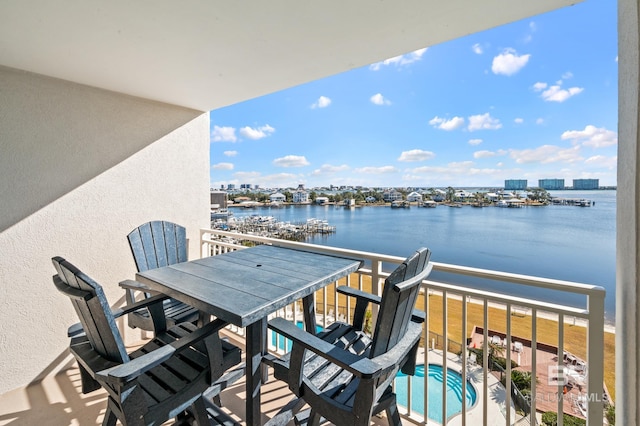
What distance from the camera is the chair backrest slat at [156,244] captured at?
275 cm

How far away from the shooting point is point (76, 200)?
2.86 meters

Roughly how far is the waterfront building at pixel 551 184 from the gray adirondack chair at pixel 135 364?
255 inches

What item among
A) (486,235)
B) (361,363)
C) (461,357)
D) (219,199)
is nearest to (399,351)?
(361,363)

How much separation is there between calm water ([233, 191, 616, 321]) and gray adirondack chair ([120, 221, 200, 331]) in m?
2.09

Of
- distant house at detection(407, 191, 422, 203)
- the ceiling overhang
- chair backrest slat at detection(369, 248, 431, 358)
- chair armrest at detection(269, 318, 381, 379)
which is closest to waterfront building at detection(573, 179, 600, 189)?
distant house at detection(407, 191, 422, 203)

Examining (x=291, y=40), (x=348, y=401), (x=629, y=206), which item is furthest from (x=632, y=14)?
(x=348, y=401)

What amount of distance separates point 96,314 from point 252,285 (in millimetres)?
765

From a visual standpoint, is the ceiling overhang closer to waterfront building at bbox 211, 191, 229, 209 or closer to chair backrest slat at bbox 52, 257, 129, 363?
chair backrest slat at bbox 52, 257, 129, 363

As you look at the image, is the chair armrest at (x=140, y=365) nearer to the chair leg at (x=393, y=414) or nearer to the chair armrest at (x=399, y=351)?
the chair armrest at (x=399, y=351)

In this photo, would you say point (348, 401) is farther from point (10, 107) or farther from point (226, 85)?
point (10, 107)

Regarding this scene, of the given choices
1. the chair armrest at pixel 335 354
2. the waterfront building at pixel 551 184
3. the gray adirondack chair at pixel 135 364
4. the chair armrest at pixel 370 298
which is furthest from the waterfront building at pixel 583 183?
the gray adirondack chair at pixel 135 364

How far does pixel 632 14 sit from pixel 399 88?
1619 centimetres

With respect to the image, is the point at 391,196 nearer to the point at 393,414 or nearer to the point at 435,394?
the point at 435,394

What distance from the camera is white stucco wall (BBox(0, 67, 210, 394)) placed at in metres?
2.51
